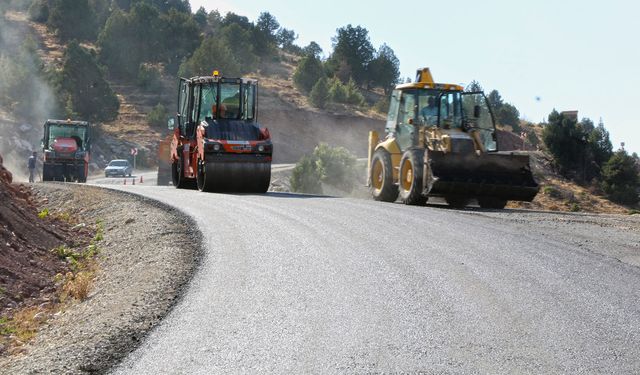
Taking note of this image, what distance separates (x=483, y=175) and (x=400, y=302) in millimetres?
12031

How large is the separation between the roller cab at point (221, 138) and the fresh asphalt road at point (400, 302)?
27.4 feet

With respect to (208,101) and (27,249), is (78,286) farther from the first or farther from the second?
(208,101)

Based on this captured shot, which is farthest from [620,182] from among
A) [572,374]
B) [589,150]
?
[572,374]

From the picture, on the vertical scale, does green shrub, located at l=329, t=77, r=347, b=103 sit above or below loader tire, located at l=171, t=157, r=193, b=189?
above

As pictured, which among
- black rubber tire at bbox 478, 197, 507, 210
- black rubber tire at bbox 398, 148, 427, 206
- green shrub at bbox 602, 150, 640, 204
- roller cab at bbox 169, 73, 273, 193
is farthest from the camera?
green shrub at bbox 602, 150, 640, 204

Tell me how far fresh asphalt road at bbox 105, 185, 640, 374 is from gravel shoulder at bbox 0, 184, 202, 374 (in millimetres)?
288

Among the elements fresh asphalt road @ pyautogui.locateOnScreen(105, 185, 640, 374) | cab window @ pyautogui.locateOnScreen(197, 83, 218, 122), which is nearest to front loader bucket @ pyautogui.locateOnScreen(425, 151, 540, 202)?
fresh asphalt road @ pyautogui.locateOnScreen(105, 185, 640, 374)

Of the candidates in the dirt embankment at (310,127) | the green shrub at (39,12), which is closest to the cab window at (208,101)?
the dirt embankment at (310,127)

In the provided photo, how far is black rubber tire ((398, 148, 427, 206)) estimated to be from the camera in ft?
69.9

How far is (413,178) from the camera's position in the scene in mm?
21438

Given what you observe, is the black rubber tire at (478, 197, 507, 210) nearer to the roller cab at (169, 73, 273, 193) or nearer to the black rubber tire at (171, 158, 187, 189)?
the roller cab at (169, 73, 273, 193)

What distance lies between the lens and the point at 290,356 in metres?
7.41

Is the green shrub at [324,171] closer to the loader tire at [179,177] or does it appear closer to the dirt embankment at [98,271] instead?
the loader tire at [179,177]

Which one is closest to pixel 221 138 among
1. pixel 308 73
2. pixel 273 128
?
pixel 273 128
